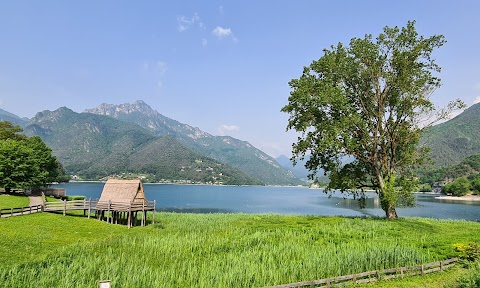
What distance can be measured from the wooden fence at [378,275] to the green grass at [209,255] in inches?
29.0

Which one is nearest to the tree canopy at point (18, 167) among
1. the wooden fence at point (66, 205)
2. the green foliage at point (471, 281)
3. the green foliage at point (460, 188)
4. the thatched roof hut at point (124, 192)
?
the wooden fence at point (66, 205)

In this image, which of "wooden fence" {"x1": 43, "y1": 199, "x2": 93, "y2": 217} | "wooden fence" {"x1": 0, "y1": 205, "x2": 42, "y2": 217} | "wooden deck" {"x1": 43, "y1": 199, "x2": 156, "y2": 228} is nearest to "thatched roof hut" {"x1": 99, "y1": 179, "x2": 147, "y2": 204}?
"wooden deck" {"x1": 43, "y1": 199, "x2": 156, "y2": 228}

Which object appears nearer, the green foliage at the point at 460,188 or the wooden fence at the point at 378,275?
the wooden fence at the point at 378,275

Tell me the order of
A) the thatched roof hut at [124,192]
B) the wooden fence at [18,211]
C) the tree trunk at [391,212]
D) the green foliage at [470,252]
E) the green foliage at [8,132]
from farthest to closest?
the green foliage at [8,132] < the thatched roof hut at [124,192] < the tree trunk at [391,212] < the wooden fence at [18,211] < the green foliage at [470,252]

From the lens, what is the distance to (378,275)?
1717cm

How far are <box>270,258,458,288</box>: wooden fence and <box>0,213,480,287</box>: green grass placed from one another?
2.42 ft

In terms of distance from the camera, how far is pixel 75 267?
17.2 meters

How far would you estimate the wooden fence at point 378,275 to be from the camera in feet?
51.0

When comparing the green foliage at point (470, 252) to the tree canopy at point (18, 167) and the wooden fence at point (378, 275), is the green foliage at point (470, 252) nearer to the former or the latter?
the wooden fence at point (378, 275)

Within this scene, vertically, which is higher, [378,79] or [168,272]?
[378,79]

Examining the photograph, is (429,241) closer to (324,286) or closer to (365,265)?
(365,265)

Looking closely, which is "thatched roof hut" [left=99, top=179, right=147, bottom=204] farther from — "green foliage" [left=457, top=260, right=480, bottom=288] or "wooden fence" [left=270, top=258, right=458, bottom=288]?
"green foliage" [left=457, top=260, right=480, bottom=288]

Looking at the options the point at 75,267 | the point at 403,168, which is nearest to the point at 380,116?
the point at 403,168

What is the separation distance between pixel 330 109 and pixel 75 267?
3089 centimetres
